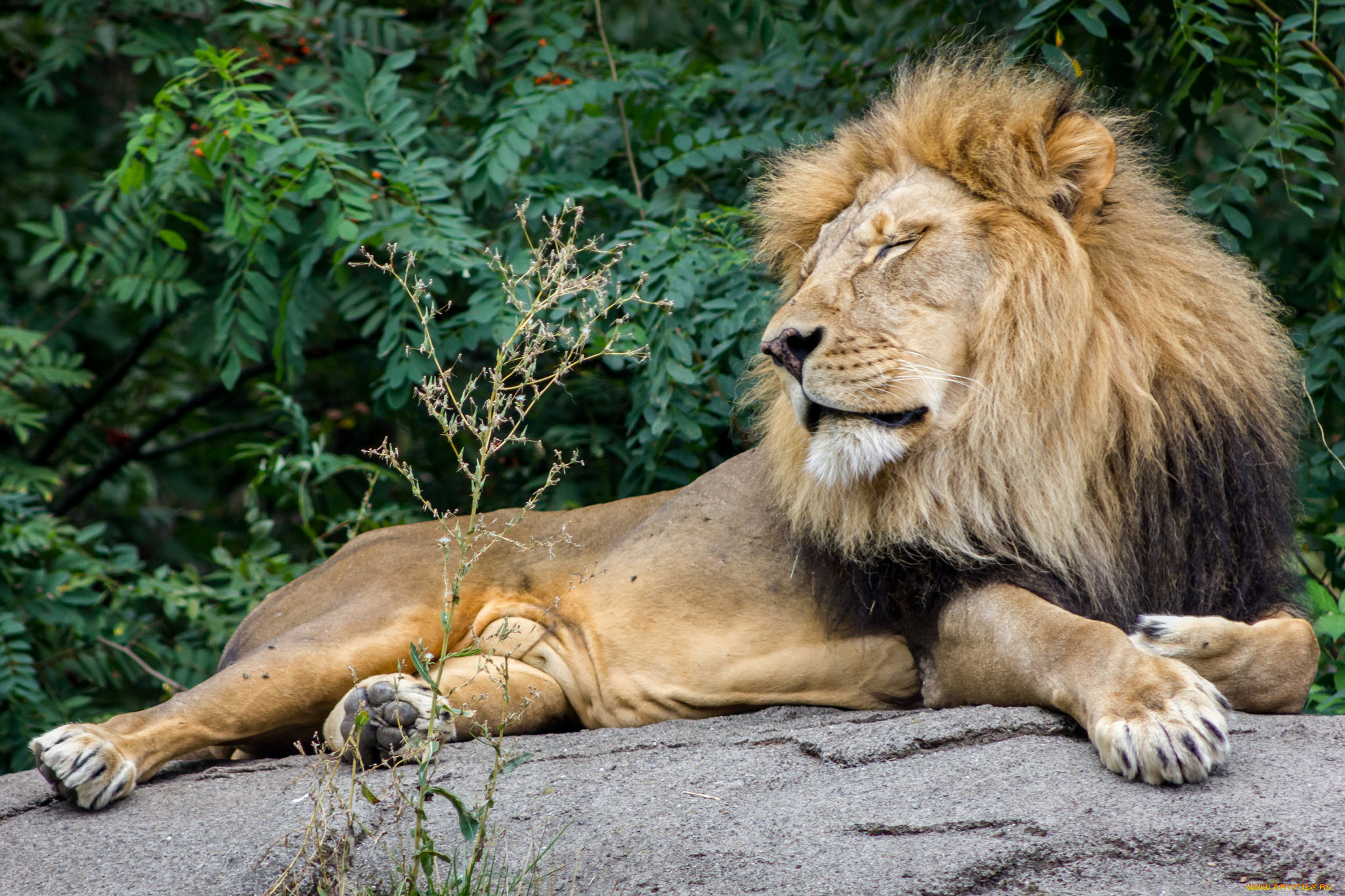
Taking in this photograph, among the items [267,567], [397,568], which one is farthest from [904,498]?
[267,567]

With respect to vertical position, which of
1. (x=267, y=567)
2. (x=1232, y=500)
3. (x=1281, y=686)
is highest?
(x=1232, y=500)

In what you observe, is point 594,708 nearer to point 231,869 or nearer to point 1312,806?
Result: point 231,869

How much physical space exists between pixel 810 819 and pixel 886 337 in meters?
1.02

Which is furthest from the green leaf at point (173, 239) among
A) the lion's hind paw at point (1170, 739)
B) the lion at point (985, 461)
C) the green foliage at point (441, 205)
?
the lion's hind paw at point (1170, 739)

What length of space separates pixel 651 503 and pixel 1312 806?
1943 mm

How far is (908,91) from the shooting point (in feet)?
9.96

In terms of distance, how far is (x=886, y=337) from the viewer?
2611 mm

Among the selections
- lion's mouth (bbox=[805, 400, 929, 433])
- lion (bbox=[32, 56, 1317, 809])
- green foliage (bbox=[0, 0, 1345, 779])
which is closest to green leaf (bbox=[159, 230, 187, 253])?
green foliage (bbox=[0, 0, 1345, 779])

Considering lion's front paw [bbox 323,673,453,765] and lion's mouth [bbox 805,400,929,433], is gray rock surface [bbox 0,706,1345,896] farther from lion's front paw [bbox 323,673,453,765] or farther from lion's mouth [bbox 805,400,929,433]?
lion's mouth [bbox 805,400,929,433]

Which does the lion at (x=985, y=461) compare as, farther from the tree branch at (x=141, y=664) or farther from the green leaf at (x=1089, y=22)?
the tree branch at (x=141, y=664)

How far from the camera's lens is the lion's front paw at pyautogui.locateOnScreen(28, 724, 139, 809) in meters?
2.65

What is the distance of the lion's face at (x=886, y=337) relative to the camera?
2578 mm

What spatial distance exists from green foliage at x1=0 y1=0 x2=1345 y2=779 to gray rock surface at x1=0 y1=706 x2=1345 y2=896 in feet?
4.24

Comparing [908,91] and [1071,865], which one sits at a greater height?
[908,91]
